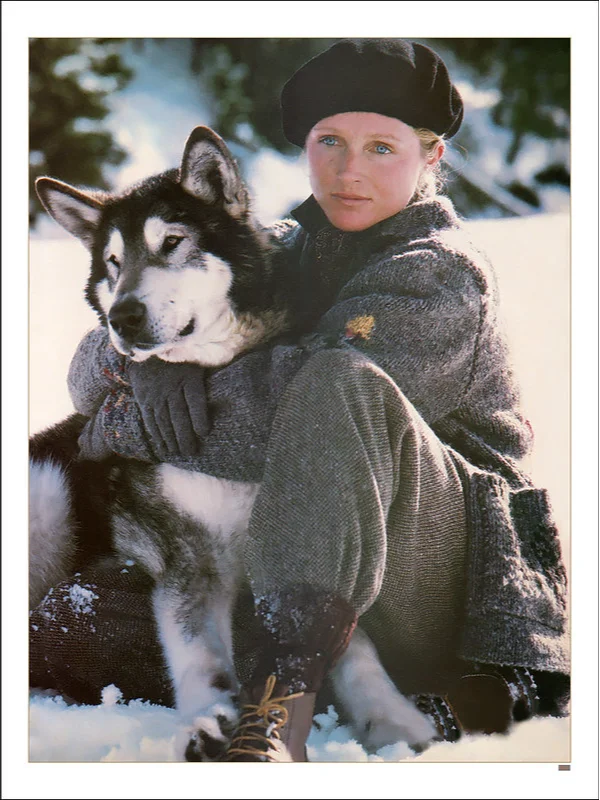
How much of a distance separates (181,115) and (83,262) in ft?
1.46

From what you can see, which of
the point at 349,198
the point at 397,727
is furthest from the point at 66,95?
the point at 397,727

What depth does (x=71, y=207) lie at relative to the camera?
214cm

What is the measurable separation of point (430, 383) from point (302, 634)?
65 centimetres

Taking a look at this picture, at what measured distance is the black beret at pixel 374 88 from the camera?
2.08m

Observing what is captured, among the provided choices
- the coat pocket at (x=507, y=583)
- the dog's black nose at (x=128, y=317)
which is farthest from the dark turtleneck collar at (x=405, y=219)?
the coat pocket at (x=507, y=583)

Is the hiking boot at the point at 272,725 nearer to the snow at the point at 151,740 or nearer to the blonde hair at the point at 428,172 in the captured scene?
the snow at the point at 151,740

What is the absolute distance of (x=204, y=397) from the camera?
2023 mm

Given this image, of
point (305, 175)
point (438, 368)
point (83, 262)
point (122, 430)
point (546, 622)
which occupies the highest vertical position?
point (305, 175)

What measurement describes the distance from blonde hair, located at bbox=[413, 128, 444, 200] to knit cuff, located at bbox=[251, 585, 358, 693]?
1.01 m

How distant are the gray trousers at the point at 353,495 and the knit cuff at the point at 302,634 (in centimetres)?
3

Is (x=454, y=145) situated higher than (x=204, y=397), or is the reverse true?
(x=454, y=145)

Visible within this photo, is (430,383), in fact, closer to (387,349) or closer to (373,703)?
(387,349)
